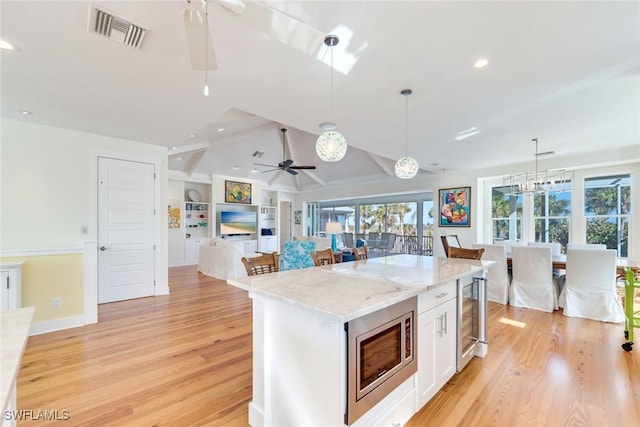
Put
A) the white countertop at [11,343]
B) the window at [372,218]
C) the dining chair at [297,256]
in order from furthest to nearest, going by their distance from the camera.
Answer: the window at [372,218] < the dining chair at [297,256] < the white countertop at [11,343]

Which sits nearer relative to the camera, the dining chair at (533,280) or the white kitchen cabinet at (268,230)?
the dining chair at (533,280)

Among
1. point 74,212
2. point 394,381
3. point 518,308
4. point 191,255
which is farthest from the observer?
point 191,255

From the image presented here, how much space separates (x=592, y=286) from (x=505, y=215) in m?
3.10

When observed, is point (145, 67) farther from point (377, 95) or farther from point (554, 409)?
point (554, 409)

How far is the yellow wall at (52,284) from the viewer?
326 cm

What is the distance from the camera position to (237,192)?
9.02 metres

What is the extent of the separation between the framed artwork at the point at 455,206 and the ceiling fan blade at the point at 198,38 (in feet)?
21.1

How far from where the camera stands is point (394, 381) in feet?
5.16

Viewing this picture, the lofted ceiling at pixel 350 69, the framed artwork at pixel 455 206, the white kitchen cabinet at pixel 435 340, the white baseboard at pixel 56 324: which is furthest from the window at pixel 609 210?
the white baseboard at pixel 56 324

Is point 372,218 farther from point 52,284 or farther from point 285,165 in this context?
point 52,284

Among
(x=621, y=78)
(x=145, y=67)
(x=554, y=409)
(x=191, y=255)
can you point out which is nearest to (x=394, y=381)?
(x=554, y=409)

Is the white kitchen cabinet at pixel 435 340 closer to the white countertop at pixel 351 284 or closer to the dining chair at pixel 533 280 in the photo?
the white countertop at pixel 351 284

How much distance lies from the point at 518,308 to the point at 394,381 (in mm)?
3637

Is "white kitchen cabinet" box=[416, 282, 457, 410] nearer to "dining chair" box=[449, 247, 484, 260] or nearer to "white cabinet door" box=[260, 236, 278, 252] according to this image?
"dining chair" box=[449, 247, 484, 260]
